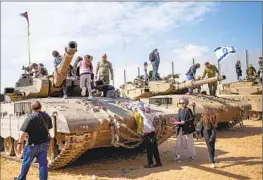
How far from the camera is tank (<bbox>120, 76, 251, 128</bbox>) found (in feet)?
43.3

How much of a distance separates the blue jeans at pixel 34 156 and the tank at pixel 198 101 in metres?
5.76

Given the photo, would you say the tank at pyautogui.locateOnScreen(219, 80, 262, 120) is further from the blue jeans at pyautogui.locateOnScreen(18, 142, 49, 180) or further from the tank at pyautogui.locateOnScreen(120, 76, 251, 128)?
the blue jeans at pyautogui.locateOnScreen(18, 142, 49, 180)

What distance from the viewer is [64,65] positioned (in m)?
8.79

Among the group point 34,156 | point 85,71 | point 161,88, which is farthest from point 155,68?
point 34,156

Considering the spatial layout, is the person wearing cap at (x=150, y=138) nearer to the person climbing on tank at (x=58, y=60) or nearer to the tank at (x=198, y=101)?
the person climbing on tank at (x=58, y=60)

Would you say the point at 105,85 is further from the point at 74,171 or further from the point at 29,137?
the point at 29,137

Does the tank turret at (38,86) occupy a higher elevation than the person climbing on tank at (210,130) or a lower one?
higher

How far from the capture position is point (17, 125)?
9453 millimetres

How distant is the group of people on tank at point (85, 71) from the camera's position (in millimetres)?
9562

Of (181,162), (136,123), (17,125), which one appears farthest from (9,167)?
(181,162)

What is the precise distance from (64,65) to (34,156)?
9.42ft

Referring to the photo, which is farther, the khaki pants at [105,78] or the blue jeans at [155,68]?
the blue jeans at [155,68]

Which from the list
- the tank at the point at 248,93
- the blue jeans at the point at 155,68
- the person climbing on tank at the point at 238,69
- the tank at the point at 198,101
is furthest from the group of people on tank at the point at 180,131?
the person climbing on tank at the point at 238,69

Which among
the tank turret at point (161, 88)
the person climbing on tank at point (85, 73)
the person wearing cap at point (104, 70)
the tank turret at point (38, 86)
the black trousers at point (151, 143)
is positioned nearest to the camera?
the black trousers at point (151, 143)
